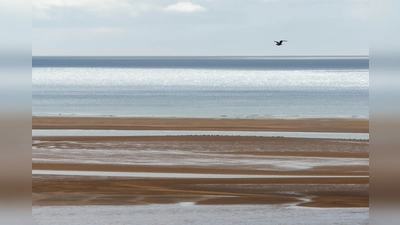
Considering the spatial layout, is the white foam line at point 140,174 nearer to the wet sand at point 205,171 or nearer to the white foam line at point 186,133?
the wet sand at point 205,171

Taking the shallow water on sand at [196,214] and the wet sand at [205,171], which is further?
the wet sand at [205,171]

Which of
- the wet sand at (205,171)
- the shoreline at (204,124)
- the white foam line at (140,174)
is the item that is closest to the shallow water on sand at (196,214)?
the wet sand at (205,171)

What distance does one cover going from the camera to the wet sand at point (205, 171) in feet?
39.3

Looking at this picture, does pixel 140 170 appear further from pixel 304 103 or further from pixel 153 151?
pixel 304 103

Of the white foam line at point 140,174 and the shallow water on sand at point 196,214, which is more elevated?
the white foam line at point 140,174

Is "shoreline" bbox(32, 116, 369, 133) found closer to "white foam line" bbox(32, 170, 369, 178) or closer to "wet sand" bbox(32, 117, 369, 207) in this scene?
"wet sand" bbox(32, 117, 369, 207)

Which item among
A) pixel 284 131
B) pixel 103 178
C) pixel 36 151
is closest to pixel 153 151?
pixel 36 151

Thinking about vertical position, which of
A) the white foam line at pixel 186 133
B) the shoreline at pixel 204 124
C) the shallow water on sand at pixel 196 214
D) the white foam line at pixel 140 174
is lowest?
the shallow water on sand at pixel 196 214

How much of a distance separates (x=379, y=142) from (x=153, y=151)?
51.3 feet

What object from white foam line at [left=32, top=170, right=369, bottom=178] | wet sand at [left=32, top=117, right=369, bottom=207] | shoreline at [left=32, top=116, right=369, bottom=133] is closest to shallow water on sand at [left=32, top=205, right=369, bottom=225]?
wet sand at [left=32, top=117, right=369, bottom=207]

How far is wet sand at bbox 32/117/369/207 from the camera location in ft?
39.3

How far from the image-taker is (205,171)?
50.3ft

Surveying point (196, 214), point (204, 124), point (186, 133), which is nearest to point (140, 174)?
point (196, 214)

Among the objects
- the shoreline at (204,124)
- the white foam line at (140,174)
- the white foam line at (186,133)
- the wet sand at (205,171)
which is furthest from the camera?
the shoreline at (204,124)
